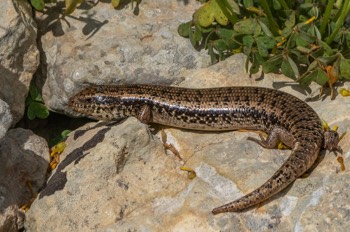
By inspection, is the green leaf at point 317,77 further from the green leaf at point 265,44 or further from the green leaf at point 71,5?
the green leaf at point 71,5

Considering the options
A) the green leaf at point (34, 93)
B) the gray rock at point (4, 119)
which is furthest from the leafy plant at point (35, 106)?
the gray rock at point (4, 119)

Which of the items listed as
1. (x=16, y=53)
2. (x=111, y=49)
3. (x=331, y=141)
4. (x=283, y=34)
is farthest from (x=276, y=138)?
(x=16, y=53)

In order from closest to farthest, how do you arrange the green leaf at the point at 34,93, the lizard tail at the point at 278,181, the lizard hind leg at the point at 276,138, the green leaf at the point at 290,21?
the lizard tail at the point at 278,181 → the lizard hind leg at the point at 276,138 → the green leaf at the point at 290,21 → the green leaf at the point at 34,93

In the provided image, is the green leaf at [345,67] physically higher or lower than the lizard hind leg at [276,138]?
higher

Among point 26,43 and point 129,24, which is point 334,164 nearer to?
point 129,24

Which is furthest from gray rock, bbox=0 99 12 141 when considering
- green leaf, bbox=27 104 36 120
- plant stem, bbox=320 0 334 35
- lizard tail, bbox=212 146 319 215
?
plant stem, bbox=320 0 334 35

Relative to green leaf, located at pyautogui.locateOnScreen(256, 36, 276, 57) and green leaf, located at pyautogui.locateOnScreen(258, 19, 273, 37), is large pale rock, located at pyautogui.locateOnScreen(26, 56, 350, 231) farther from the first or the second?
green leaf, located at pyautogui.locateOnScreen(258, 19, 273, 37)

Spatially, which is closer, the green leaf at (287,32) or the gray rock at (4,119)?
the gray rock at (4,119)
